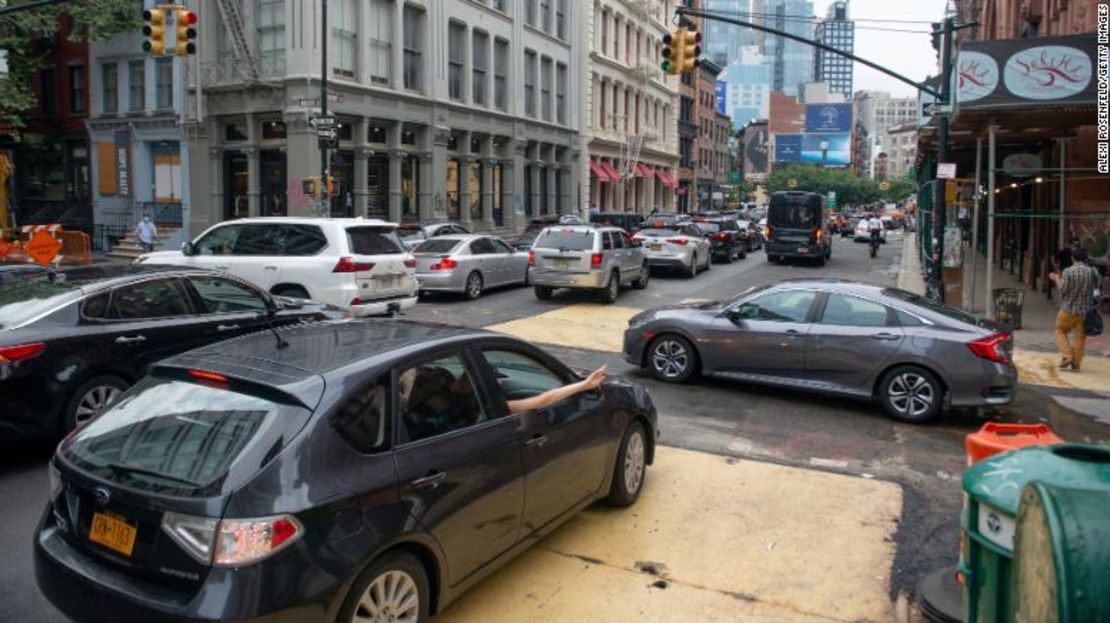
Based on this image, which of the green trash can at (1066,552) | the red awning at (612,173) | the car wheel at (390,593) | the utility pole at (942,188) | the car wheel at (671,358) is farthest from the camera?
the red awning at (612,173)

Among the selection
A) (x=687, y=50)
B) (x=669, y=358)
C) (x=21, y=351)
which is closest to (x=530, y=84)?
(x=687, y=50)

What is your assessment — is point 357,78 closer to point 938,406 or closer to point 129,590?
point 938,406

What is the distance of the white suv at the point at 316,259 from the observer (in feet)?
42.9

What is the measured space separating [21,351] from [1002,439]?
6844mm

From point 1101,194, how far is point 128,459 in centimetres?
2095

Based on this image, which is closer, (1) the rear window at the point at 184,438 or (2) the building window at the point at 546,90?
(1) the rear window at the point at 184,438

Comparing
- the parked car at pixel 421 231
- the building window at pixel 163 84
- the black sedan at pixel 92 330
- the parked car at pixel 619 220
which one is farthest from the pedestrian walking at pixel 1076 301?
the building window at pixel 163 84

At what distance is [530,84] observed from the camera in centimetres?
4216

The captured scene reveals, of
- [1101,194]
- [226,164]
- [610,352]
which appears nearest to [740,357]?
[610,352]

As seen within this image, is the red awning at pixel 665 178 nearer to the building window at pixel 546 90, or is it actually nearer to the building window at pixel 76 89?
the building window at pixel 546 90

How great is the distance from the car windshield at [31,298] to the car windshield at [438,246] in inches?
447

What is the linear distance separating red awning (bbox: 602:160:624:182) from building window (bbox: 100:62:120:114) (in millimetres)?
27055

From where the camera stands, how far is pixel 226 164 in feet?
101

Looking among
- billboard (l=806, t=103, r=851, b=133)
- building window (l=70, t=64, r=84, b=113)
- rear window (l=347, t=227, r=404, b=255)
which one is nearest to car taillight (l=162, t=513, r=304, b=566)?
rear window (l=347, t=227, r=404, b=255)
